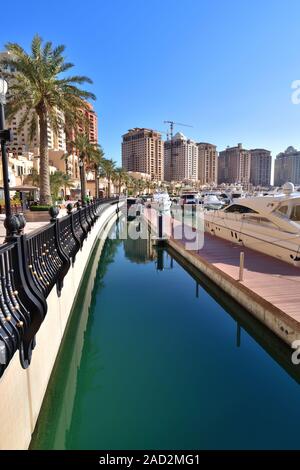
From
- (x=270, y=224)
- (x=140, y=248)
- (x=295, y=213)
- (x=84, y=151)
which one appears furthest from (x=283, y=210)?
(x=84, y=151)

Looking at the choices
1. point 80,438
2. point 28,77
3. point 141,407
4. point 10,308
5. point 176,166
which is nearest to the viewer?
point 10,308

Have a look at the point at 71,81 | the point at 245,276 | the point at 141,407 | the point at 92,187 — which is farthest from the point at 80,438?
the point at 92,187

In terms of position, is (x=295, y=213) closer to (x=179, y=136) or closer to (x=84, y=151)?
(x=84, y=151)

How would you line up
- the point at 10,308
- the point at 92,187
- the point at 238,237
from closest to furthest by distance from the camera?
the point at 10,308 → the point at 238,237 → the point at 92,187

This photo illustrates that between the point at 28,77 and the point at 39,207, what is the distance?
287 inches

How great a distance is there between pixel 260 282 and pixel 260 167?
18845 cm

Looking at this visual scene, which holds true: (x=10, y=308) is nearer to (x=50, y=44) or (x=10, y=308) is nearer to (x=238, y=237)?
(x=238, y=237)

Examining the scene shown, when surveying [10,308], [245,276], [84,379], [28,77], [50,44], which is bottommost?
[84,379]

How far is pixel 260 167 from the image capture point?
7121 inches

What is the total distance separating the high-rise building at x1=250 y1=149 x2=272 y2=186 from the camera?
180875 mm

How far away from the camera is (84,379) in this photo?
6.09 m

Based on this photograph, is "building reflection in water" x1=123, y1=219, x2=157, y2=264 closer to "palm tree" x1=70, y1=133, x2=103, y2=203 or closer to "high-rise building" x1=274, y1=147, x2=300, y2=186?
"palm tree" x1=70, y1=133, x2=103, y2=203

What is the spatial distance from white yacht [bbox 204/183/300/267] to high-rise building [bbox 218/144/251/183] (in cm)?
16729

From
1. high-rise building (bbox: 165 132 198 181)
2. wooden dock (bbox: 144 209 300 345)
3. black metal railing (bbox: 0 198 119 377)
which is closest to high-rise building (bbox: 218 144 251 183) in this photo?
high-rise building (bbox: 165 132 198 181)
